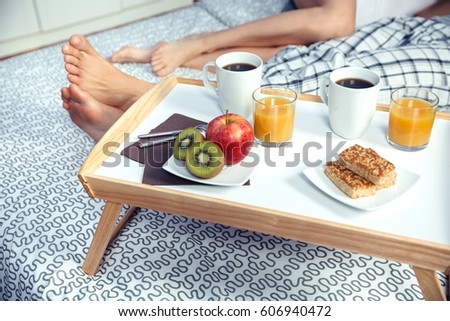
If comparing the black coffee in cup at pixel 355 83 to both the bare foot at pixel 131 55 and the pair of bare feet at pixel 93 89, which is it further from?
the bare foot at pixel 131 55

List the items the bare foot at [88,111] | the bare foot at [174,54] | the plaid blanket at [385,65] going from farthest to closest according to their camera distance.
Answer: the bare foot at [174,54] < the plaid blanket at [385,65] < the bare foot at [88,111]

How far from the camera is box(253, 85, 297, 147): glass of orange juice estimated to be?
3.18ft

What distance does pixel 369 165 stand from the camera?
0.87 meters

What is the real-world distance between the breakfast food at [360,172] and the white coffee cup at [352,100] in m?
0.10

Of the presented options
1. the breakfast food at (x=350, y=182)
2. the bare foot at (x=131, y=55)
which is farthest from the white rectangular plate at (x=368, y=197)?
the bare foot at (x=131, y=55)

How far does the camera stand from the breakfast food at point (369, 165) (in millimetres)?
848

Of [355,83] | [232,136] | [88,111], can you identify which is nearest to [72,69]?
[88,111]

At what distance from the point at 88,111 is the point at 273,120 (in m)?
0.53

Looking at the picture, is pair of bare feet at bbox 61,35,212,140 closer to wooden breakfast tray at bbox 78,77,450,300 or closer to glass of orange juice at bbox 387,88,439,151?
wooden breakfast tray at bbox 78,77,450,300

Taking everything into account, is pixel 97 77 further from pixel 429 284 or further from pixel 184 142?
pixel 429 284

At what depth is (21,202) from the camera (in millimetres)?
1162

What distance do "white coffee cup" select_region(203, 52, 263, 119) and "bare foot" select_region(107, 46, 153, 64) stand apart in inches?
28.8

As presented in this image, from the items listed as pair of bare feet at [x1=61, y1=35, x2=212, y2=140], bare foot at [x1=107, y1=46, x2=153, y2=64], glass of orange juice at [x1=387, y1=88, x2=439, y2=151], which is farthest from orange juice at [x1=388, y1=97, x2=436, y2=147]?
bare foot at [x1=107, y1=46, x2=153, y2=64]

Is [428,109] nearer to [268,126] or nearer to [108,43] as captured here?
[268,126]
